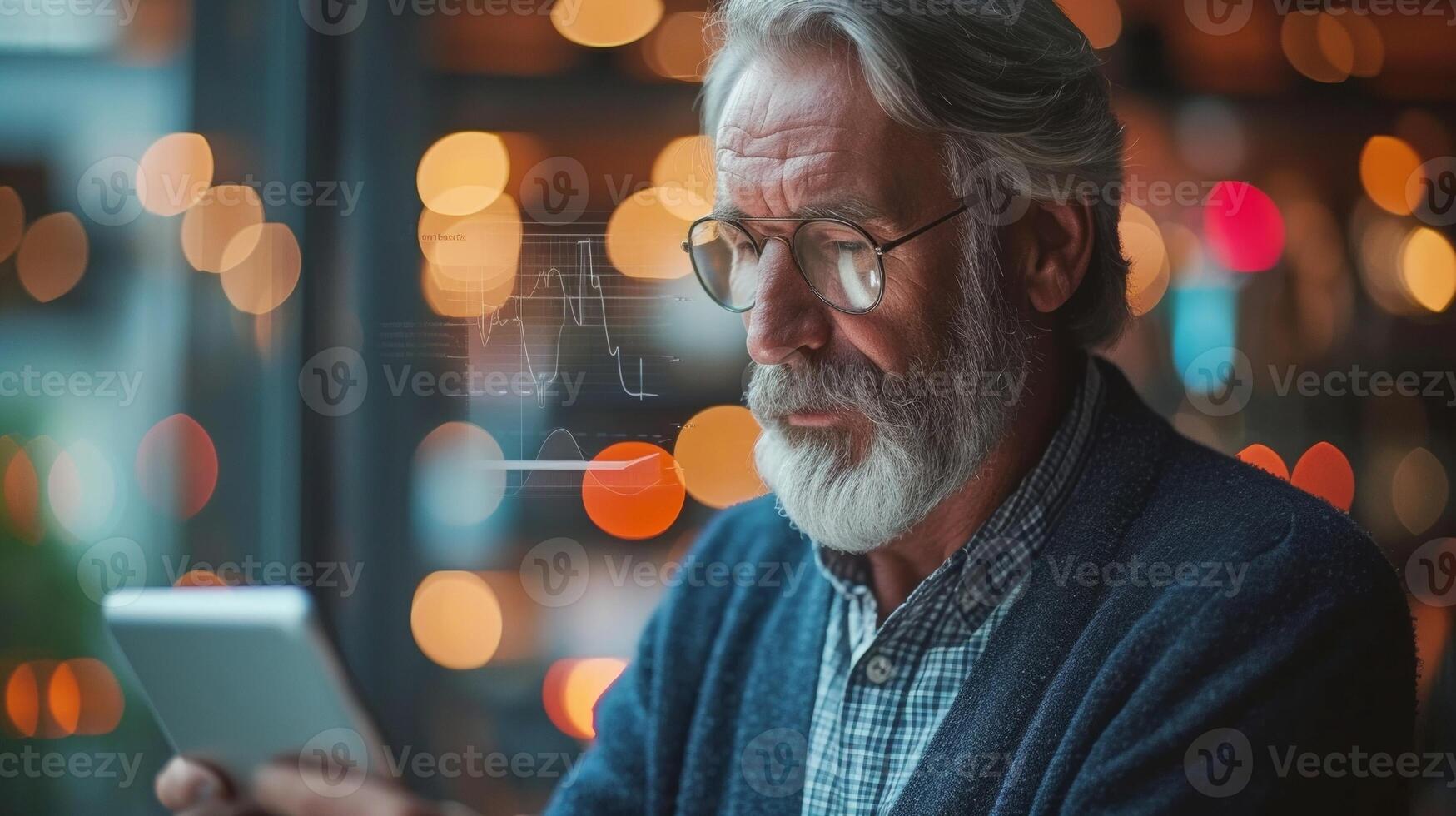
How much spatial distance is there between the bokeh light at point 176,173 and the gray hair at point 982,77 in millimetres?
763

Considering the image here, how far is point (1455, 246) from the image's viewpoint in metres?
1.59

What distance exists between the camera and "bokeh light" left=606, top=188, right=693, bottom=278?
1307 mm

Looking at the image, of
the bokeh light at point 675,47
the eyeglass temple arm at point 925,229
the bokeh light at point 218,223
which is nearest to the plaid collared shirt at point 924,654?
the eyeglass temple arm at point 925,229

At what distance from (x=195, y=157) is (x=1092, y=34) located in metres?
1.43

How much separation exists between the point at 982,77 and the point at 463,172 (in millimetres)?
774

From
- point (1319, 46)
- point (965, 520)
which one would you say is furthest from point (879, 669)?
point (1319, 46)

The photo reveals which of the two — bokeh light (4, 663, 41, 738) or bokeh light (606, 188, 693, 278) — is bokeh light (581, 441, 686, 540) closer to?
bokeh light (606, 188, 693, 278)

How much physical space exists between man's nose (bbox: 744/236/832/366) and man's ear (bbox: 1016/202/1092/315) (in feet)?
0.85

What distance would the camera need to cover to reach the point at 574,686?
1493mm

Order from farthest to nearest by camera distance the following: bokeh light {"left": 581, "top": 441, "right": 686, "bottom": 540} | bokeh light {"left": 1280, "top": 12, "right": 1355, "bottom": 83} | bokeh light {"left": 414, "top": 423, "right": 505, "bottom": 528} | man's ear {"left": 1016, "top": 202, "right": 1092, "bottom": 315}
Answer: bokeh light {"left": 1280, "top": 12, "right": 1355, "bottom": 83}
bokeh light {"left": 414, "top": 423, "right": 505, "bottom": 528}
bokeh light {"left": 581, "top": 441, "right": 686, "bottom": 540}
man's ear {"left": 1016, "top": 202, "right": 1092, "bottom": 315}

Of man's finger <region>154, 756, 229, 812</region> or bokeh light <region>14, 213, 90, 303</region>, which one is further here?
bokeh light <region>14, 213, 90, 303</region>

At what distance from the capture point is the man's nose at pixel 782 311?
0.96 metres

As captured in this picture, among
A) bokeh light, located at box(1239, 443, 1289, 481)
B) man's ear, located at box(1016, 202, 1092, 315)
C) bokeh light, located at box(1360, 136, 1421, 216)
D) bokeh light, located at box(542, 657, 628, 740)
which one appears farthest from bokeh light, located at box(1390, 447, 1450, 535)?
bokeh light, located at box(542, 657, 628, 740)

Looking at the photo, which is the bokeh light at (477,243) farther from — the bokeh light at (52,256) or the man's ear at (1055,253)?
the man's ear at (1055,253)
